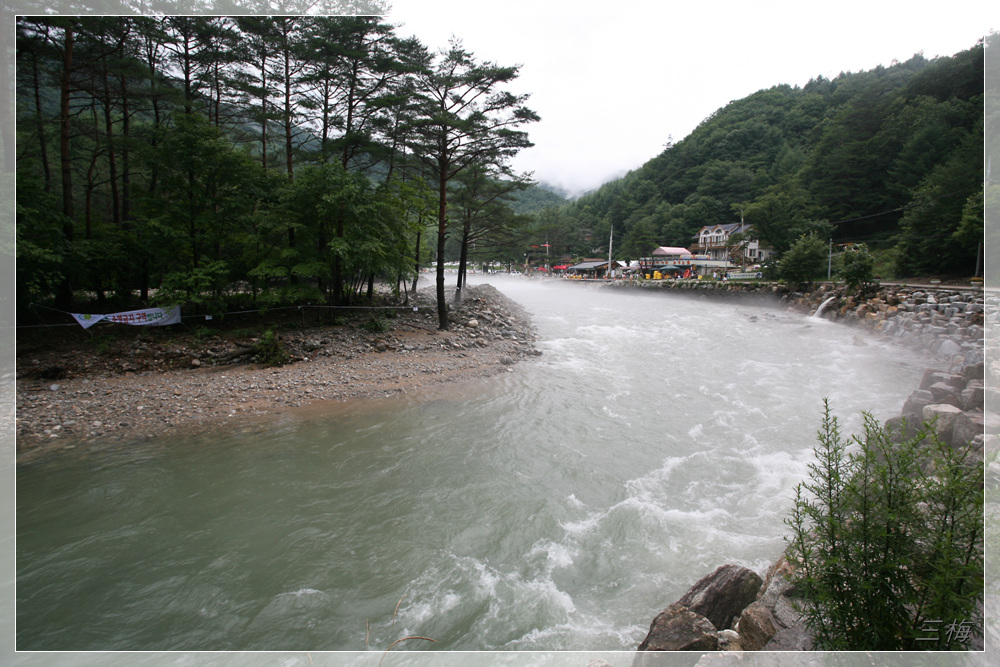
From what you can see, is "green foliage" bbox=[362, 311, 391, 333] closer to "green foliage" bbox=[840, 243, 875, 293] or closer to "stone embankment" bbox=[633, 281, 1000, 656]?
"stone embankment" bbox=[633, 281, 1000, 656]

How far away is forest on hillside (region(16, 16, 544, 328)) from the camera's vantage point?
993cm

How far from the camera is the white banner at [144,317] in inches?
376

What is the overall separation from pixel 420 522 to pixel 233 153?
10806 mm

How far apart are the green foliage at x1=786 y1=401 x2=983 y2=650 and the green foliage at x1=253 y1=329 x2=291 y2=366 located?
34.6 ft

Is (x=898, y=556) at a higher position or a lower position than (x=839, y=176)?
lower

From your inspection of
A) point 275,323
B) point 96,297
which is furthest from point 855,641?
point 96,297

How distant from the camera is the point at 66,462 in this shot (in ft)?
19.1

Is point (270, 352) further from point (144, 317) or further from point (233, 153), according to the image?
point (233, 153)

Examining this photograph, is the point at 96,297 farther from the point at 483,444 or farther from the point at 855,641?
the point at 855,641

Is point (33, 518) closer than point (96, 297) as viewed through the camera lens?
Yes

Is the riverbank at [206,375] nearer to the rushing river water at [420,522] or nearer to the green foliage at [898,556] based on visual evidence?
the rushing river water at [420,522]

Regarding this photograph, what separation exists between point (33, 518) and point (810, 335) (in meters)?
20.7

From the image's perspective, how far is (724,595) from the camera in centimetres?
315

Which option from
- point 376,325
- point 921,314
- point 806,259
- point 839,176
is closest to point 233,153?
point 376,325
